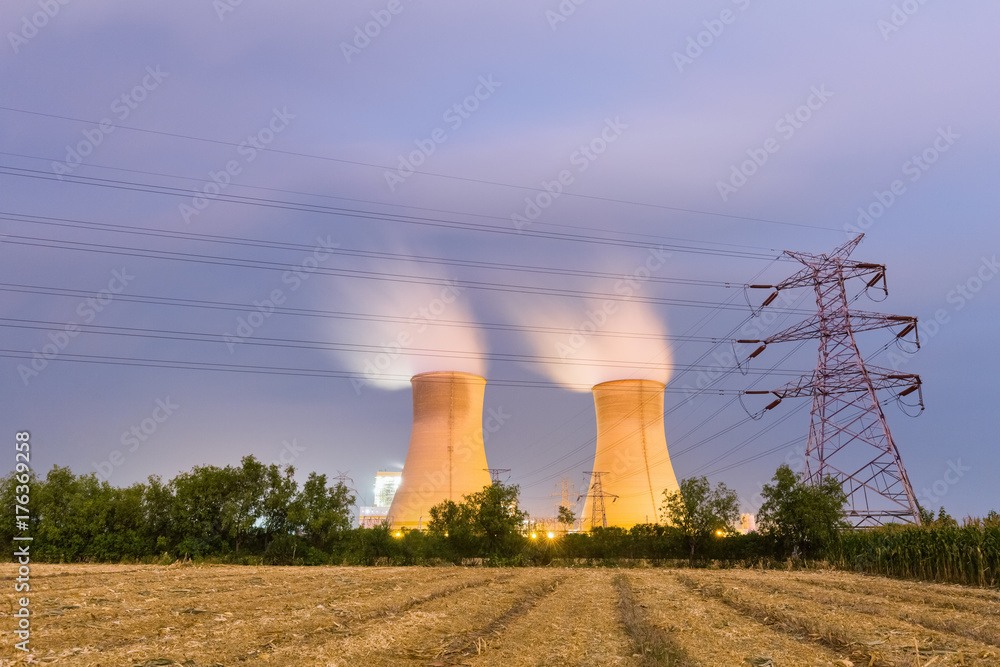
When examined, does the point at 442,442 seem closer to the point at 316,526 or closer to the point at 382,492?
the point at 316,526

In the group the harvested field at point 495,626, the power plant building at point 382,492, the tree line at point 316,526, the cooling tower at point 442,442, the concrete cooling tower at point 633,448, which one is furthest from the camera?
the power plant building at point 382,492

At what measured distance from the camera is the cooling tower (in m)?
36.9

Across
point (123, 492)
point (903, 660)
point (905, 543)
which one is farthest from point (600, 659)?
point (123, 492)

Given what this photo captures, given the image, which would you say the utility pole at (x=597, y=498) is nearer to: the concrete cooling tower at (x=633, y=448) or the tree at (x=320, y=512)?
the concrete cooling tower at (x=633, y=448)

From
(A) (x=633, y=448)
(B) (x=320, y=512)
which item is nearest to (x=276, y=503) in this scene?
(B) (x=320, y=512)

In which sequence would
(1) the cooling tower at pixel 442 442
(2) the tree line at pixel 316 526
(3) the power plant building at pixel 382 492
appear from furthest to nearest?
(3) the power plant building at pixel 382 492
(1) the cooling tower at pixel 442 442
(2) the tree line at pixel 316 526

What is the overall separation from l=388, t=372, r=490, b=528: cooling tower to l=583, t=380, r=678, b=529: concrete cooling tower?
7.29 m

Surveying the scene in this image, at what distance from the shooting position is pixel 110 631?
8.70 metres

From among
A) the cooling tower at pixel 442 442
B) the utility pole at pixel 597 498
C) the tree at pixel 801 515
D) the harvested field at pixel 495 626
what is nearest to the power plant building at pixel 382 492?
the utility pole at pixel 597 498

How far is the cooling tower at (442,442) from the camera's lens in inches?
1454

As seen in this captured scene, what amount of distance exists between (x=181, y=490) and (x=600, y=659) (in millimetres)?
28119

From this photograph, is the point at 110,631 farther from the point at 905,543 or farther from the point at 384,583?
the point at 905,543

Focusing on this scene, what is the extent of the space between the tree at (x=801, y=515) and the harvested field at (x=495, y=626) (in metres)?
16.8

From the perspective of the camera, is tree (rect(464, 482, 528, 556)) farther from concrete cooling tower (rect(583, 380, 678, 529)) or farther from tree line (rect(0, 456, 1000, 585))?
concrete cooling tower (rect(583, 380, 678, 529))
